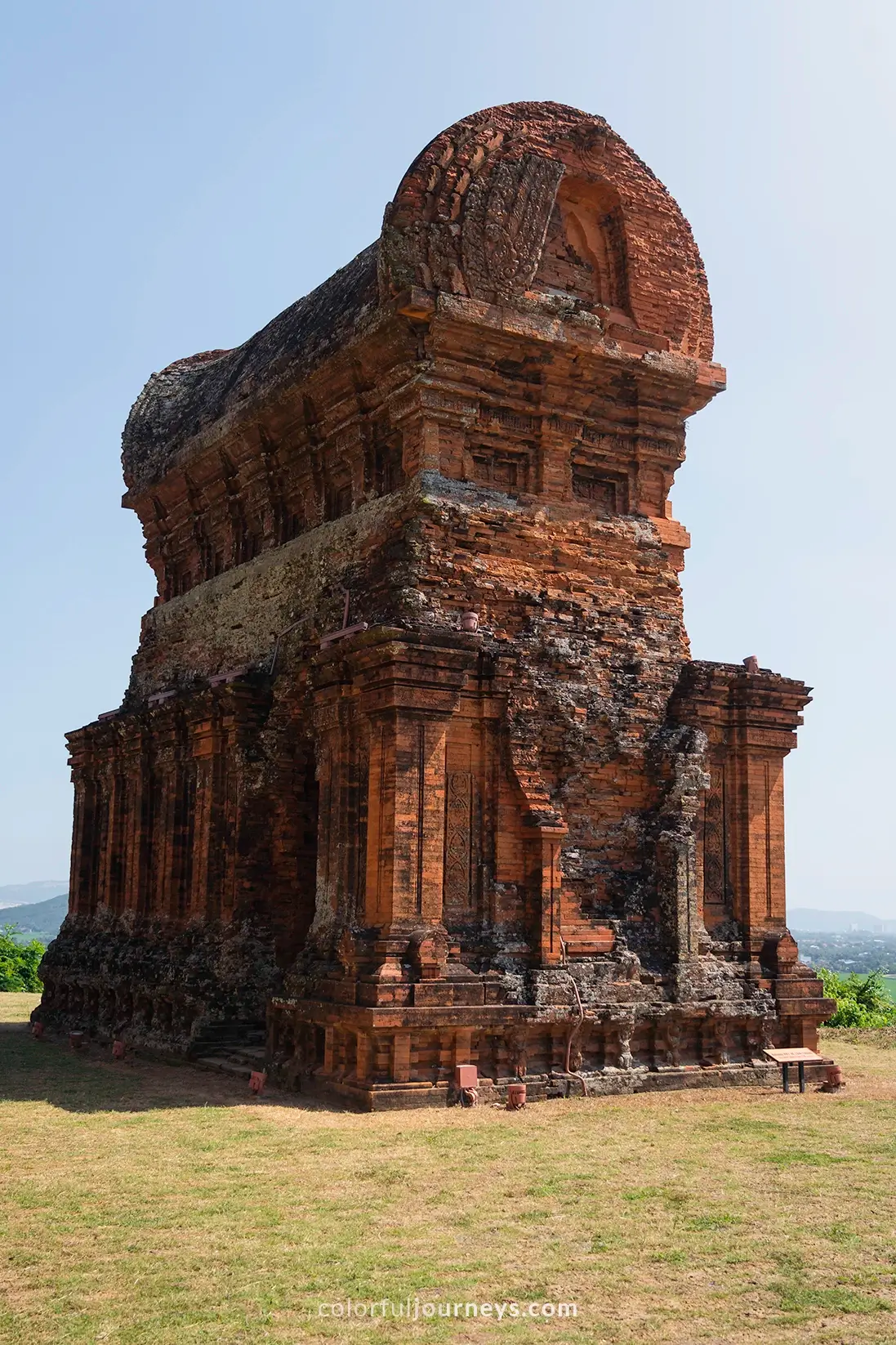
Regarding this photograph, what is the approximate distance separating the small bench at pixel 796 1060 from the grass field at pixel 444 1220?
4.25ft

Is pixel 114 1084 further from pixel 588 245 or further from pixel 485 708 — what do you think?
pixel 588 245

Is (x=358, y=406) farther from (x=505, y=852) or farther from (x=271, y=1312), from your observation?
(x=271, y=1312)

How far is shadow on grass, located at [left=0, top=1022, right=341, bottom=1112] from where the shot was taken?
1341cm

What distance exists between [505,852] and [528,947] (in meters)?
1.02

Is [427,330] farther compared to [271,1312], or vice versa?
[427,330]

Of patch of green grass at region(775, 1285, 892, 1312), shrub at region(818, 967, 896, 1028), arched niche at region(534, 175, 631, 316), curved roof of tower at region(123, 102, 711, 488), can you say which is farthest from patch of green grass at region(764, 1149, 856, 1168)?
shrub at region(818, 967, 896, 1028)

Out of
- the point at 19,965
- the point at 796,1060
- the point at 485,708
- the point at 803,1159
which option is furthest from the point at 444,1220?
the point at 19,965

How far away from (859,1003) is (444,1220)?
22467mm

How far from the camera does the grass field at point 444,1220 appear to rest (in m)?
6.93

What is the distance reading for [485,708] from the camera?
14.8m

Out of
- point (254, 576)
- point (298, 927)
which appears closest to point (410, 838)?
point (298, 927)

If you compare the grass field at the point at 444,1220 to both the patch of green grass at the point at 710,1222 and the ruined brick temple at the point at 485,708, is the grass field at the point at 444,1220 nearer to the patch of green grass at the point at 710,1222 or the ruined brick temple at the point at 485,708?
the patch of green grass at the point at 710,1222

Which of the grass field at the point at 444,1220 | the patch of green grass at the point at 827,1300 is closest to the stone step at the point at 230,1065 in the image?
the grass field at the point at 444,1220

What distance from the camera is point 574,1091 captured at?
14141 mm
